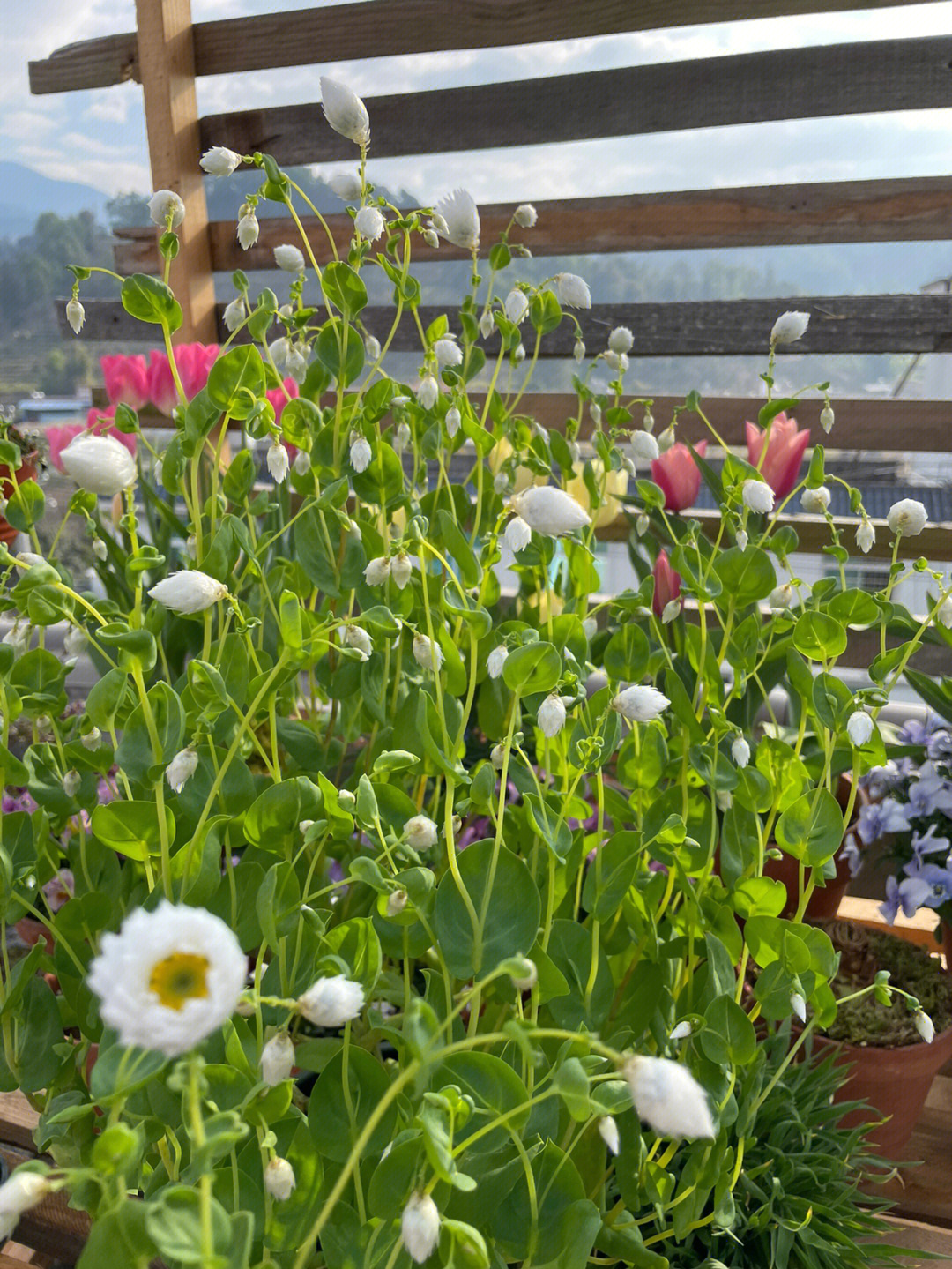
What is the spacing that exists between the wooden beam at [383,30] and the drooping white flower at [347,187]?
1.02 m

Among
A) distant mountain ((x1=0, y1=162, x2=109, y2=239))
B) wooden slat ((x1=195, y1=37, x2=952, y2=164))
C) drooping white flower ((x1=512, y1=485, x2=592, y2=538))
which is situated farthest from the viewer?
distant mountain ((x1=0, y1=162, x2=109, y2=239))

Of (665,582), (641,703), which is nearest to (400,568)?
(641,703)

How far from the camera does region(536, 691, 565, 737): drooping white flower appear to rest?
0.37 m

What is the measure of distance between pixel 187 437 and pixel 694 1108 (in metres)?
0.37

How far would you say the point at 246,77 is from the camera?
66.2 inches

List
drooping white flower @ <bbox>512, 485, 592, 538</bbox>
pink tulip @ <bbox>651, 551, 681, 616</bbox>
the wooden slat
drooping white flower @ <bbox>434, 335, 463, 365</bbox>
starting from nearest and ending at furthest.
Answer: drooping white flower @ <bbox>512, 485, 592, 538</bbox>, drooping white flower @ <bbox>434, 335, 463, 365</bbox>, pink tulip @ <bbox>651, 551, 681, 616</bbox>, the wooden slat

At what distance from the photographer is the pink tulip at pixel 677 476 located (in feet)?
3.12

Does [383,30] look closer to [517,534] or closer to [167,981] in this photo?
[517,534]

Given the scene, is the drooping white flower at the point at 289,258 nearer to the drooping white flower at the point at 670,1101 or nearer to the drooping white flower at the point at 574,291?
the drooping white flower at the point at 574,291

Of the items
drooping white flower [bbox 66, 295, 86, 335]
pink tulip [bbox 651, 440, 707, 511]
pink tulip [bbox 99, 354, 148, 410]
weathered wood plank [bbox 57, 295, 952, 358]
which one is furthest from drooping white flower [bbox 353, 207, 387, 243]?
weathered wood plank [bbox 57, 295, 952, 358]

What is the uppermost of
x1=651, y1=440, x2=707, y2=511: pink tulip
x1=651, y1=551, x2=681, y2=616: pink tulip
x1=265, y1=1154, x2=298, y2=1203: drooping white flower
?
x1=265, y1=1154, x2=298, y2=1203: drooping white flower

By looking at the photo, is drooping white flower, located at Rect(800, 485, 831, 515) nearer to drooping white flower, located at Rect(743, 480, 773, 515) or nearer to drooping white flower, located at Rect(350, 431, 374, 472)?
drooping white flower, located at Rect(743, 480, 773, 515)

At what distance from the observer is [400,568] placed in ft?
1.44

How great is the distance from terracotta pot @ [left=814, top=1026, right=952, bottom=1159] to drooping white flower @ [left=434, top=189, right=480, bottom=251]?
1.69ft
